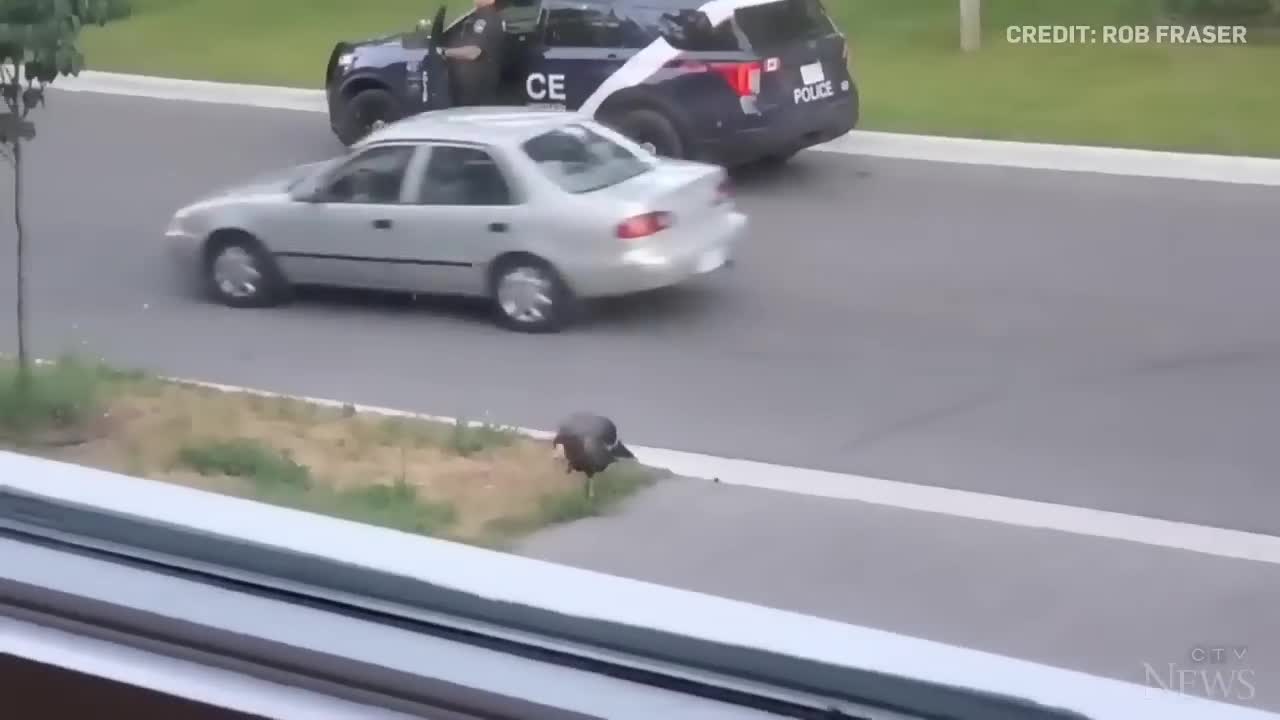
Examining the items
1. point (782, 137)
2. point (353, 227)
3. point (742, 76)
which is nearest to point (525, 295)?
point (353, 227)

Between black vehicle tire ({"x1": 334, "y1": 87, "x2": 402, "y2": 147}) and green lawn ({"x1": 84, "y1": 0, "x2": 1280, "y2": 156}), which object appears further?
black vehicle tire ({"x1": 334, "y1": 87, "x2": 402, "y2": 147})

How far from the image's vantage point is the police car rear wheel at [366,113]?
24.8 feet

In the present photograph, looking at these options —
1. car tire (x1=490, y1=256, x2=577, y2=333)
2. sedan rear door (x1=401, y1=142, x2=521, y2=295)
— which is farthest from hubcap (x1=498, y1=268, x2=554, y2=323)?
sedan rear door (x1=401, y1=142, x2=521, y2=295)

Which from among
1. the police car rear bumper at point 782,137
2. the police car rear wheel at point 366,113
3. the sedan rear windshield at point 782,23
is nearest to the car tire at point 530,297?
the police car rear wheel at point 366,113

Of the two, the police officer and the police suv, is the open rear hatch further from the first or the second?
the police officer

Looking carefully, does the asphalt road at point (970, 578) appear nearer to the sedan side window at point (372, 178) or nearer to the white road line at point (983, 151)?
the sedan side window at point (372, 178)

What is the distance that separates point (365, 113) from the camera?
308 inches

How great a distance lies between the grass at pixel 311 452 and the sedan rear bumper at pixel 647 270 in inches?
56.8

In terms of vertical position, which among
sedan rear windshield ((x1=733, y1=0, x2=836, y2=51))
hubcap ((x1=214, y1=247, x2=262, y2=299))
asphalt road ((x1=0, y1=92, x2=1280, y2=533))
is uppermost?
sedan rear windshield ((x1=733, y1=0, x2=836, y2=51))

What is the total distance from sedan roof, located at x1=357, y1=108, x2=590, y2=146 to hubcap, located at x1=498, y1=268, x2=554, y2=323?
560mm

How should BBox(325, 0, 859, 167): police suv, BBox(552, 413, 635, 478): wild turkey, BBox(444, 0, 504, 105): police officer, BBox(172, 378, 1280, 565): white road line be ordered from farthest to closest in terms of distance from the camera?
BBox(325, 0, 859, 167): police suv < BBox(444, 0, 504, 105): police officer < BBox(552, 413, 635, 478): wild turkey < BBox(172, 378, 1280, 565): white road line

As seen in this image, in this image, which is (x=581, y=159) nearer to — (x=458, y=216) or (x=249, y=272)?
(x=458, y=216)

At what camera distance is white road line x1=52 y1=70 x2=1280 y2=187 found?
6441 millimetres

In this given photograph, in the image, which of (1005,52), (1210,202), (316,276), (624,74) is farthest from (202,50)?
(1210,202)
